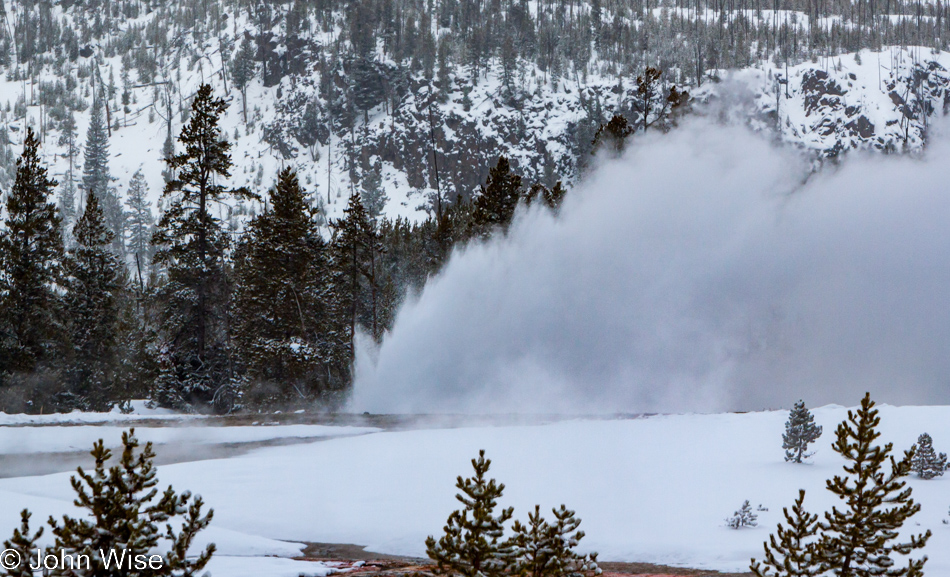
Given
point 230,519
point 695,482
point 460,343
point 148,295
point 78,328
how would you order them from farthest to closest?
point 148,295 → point 78,328 → point 460,343 → point 695,482 → point 230,519

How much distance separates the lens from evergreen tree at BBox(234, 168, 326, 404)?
3328 cm

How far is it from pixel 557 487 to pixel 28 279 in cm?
2698

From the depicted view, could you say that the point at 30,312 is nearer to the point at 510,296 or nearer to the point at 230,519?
the point at 510,296

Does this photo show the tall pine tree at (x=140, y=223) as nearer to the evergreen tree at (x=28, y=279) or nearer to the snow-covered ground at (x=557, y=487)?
the evergreen tree at (x=28, y=279)

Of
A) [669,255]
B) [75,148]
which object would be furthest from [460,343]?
[75,148]

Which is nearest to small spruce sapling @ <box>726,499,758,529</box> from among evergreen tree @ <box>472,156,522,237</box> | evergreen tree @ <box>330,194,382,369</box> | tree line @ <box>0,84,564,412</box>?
tree line @ <box>0,84,564,412</box>

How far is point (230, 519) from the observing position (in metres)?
10.0

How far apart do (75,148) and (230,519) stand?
153585mm

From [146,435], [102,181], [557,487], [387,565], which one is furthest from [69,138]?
[387,565]

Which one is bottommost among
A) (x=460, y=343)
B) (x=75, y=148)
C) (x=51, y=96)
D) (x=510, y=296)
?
(x=460, y=343)

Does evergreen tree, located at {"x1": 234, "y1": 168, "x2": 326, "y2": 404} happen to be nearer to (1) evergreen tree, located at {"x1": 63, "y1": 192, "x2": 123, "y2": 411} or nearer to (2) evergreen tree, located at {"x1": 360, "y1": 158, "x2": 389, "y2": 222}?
(1) evergreen tree, located at {"x1": 63, "y1": 192, "x2": 123, "y2": 411}

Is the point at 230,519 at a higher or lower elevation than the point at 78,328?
lower

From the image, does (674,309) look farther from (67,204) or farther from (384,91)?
(384,91)

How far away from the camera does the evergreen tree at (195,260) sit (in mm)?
30922
